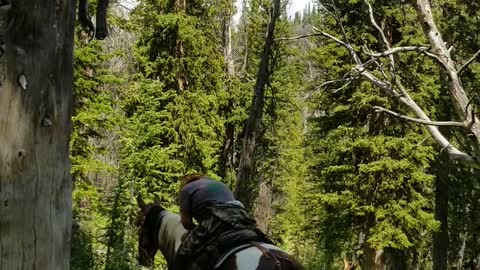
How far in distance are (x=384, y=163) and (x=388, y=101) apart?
2.09 metres

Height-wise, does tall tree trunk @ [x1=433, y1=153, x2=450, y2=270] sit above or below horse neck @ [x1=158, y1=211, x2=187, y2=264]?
below

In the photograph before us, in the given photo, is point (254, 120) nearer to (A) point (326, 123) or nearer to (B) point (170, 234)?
(A) point (326, 123)

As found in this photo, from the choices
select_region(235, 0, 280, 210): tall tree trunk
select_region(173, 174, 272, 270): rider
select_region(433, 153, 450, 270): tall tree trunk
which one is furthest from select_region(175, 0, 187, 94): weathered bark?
select_region(173, 174, 272, 270): rider

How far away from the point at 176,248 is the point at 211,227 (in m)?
0.91

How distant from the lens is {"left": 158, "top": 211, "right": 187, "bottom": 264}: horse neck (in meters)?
3.62

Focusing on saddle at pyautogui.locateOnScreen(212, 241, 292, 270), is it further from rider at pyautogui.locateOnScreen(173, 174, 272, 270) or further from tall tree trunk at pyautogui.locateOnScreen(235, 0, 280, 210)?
tall tree trunk at pyautogui.locateOnScreen(235, 0, 280, 210)

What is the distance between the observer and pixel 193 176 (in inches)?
130

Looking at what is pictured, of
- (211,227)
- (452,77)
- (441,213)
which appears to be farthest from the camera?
(441,213)

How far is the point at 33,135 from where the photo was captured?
6.23ft

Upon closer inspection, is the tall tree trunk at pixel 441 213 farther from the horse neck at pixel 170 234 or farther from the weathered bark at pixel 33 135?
the weathered bark at pixel 33 135

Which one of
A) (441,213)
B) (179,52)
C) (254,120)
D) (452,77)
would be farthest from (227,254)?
(179,52)

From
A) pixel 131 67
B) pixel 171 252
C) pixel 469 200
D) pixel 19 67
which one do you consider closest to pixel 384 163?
pixel 469 200

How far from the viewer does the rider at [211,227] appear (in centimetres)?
263

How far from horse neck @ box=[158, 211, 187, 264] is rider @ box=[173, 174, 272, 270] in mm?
641
